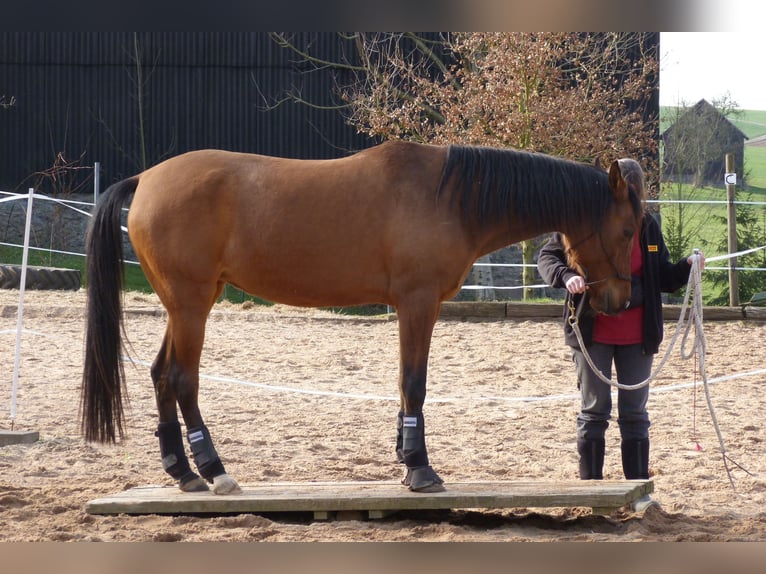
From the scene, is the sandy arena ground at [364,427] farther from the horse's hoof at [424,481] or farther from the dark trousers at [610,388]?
the dark trousers at [610,388]

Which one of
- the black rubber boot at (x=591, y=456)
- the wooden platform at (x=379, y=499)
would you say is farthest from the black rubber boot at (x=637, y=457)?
the wooden platform at (x=379, y=499)

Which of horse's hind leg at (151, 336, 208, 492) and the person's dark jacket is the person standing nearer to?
the person's dark jacket

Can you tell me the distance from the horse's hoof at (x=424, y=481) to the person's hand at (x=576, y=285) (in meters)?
1.03

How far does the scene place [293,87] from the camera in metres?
15.5

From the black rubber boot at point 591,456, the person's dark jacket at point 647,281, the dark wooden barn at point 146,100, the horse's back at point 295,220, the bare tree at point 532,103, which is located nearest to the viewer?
the horse's back at point 295,220

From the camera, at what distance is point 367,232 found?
149 inches

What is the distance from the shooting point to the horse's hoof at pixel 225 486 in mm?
3875

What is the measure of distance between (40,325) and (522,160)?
23.7 feet

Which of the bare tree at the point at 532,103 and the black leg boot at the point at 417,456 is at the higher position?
the bare tree at the point at 532,103

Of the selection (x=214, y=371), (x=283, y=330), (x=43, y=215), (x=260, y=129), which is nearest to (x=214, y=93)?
(x=260, y=129)

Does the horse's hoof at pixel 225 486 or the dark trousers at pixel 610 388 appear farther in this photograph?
the dark trousers at pixel 610 388

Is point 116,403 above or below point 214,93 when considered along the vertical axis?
below
